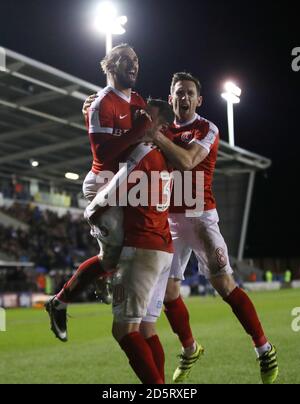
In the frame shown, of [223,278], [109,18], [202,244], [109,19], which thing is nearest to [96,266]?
[202,244]

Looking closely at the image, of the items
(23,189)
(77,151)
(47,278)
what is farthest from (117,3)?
(23,189)

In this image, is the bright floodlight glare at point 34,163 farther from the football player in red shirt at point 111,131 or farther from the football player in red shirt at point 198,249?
the football player in red shirt at point 111,131

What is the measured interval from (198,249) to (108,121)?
1.72 m

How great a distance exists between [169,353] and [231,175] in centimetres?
3206

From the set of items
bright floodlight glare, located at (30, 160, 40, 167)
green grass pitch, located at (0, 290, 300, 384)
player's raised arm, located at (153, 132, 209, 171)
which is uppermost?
bright floodlight glare, located at (30, 160, 40, 167)

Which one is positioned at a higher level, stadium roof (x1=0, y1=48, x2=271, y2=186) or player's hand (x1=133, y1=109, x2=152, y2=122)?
stadium roof (x1=0, y1=48, x2=271, y2=186)

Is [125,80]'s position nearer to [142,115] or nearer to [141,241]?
[142,115]

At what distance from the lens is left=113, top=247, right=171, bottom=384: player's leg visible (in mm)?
3328

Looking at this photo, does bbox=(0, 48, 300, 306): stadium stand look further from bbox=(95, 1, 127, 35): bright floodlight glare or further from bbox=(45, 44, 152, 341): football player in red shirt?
bbox=(45, 44, 152, 341): football player in red shirt

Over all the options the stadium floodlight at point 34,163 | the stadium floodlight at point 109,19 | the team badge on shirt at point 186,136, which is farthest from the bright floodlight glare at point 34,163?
the team badge on shirt at point 186,136

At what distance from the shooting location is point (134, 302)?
3320 millimetres

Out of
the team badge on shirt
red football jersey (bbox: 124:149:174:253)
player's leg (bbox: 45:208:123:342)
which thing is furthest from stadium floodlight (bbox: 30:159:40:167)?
red football jersey (bbox: 124:149:174:253)

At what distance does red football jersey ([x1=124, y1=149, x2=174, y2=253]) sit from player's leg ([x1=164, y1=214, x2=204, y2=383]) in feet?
4.27
